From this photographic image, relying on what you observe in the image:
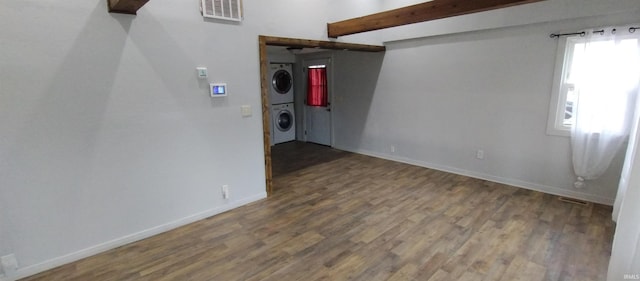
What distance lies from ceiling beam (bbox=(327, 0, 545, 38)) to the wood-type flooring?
2.11 m

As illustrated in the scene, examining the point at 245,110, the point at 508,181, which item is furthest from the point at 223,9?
the point at 508,181

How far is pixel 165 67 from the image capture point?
280 centimetres

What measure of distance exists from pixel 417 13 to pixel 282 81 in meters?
4.13

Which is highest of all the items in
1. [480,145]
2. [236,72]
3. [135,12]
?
[135,12]

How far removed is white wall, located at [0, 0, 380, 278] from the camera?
7.18 ft

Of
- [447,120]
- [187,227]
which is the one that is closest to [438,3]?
[447,120]

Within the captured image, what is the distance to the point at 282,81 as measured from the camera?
6.89 metres

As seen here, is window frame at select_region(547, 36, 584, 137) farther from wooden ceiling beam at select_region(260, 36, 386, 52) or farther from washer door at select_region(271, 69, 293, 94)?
washer door at select_region(271, 69, 293, 94)

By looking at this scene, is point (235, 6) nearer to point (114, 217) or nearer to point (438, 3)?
point (438, 3)

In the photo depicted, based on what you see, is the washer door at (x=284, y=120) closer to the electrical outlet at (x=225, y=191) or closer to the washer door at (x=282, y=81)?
the washer door at (x=282, y=81)

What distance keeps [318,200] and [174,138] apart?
5.88ft

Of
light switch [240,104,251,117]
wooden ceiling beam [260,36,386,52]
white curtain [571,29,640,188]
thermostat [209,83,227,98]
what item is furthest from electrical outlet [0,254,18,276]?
white curtain [571,29,640,188]

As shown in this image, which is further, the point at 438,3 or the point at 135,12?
the point at 438,3

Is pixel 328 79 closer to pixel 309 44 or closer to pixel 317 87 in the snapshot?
pixel 317 87
